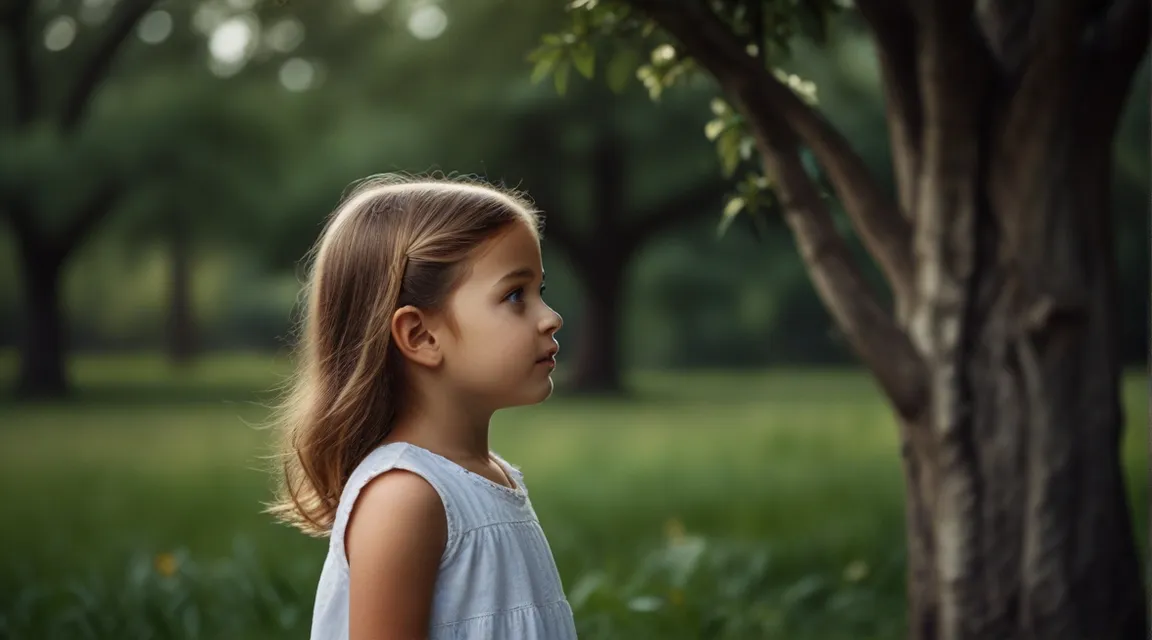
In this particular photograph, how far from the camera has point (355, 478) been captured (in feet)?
4.99

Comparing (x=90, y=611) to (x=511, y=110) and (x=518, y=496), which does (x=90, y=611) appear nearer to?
(x=518, y=496)

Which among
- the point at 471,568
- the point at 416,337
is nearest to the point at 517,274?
the point at 416,337

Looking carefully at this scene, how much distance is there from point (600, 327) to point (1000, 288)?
31.8 feet

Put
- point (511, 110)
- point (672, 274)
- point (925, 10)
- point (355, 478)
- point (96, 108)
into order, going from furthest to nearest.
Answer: point (672, 274) → point (96, 108) → point (511, 110) → point (925, 10) → point (355, 478)

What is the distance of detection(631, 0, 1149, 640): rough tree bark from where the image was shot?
9.54ft

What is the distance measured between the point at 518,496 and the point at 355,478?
0.77ft

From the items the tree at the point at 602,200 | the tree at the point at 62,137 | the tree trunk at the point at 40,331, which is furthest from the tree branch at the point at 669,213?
the tree trunk at the point at 40,331

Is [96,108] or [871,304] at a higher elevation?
[96,108]

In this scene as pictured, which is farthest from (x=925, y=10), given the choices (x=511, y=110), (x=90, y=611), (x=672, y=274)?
(x=672, y=274)

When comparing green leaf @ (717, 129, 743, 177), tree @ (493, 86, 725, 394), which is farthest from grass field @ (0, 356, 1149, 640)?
green leaf @ (717, 129, 743, 177)

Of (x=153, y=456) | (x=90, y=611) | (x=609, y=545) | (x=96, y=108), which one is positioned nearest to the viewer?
(x=90, y=611)

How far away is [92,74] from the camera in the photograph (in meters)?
12.2

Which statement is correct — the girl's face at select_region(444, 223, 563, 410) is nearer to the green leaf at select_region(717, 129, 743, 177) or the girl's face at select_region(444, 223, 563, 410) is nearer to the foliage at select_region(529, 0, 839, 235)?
the foliage at select_region(529, 0, 839, 235)

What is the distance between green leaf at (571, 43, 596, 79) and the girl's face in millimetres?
1237
